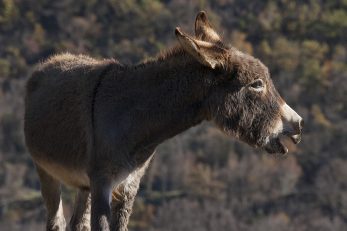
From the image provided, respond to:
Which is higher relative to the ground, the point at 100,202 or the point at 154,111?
the point at 154,111

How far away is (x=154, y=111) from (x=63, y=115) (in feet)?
3.27

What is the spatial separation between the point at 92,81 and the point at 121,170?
93 cm

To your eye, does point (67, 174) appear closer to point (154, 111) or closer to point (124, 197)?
point (124, 197)

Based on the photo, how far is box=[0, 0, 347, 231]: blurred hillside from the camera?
Answer: 94.1 m

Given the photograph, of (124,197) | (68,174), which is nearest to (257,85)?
(124,197)

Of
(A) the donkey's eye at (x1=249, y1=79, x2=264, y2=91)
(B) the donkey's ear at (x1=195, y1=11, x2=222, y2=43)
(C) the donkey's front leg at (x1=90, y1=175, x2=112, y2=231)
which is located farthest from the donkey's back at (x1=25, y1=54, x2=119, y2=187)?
(A) the donkey's eye at (x1=249, y1=79, x2=264, y2=91)

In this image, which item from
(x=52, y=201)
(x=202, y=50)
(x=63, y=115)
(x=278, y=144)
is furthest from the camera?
(x=52, y=201)

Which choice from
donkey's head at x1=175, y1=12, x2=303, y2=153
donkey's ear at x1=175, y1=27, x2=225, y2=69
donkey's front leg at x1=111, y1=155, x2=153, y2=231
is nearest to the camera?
donkey's ear at x1=175, y1=27, x2=225, y2=69

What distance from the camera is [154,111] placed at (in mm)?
10156

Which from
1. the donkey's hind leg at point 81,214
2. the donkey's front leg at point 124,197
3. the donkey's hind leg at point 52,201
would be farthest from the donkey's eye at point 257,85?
the donkey's hind leg at point 52,201

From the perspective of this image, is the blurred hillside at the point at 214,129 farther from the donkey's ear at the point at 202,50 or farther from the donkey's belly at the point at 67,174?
the donkey's ear at the point at 202,50

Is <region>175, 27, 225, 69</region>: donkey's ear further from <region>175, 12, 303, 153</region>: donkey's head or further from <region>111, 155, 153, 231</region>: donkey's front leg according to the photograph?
<region>111, 155, 153, 231</region>: donkey's front leg

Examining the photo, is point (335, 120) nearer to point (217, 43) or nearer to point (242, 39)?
point (242, 39)

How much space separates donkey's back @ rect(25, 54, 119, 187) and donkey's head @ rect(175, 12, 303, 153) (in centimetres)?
116
